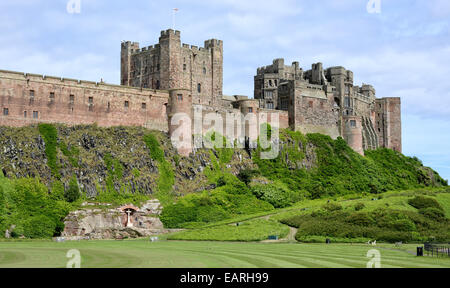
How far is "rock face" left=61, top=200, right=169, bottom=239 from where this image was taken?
6519 cm

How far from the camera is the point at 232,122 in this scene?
91812 millimetres

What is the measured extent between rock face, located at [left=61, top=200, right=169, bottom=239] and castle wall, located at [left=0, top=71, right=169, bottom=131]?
46.9 feet

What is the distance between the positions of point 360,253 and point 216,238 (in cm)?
2099

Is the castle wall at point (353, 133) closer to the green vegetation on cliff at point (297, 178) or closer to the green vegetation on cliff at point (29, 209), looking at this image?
the green vegetation on cliff at point (297, 178)

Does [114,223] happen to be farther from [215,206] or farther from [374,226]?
[374,226]

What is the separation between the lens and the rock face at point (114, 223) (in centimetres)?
6519

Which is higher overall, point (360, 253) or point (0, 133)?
point (0, 133)

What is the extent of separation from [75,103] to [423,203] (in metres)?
42.8

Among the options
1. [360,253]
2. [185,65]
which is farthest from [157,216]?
[360,253]

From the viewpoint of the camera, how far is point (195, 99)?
9312 centimetres

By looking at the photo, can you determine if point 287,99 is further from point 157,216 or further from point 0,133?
point 0,133

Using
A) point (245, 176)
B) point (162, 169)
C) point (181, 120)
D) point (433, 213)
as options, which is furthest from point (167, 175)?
point (433, 213)

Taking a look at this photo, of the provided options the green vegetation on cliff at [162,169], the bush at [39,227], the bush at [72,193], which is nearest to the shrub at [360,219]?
the green vegetation on cliff at [162,169]

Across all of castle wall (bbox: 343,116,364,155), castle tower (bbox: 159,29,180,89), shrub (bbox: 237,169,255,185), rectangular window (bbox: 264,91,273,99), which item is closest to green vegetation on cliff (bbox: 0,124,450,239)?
shrub (bbox: 237,169,255,185)
